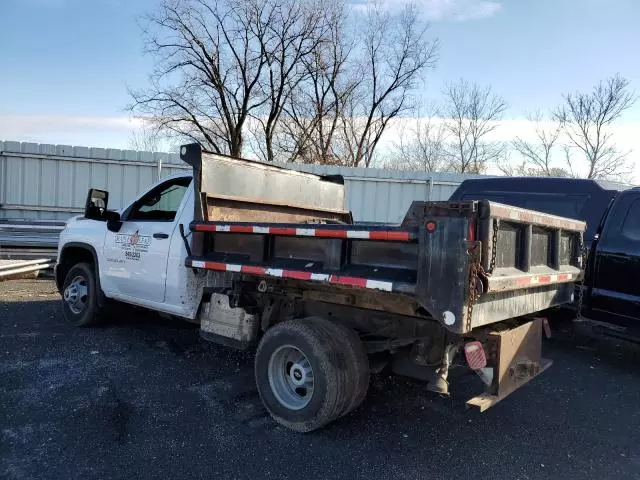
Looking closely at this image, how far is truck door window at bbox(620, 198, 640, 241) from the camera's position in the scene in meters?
5.25

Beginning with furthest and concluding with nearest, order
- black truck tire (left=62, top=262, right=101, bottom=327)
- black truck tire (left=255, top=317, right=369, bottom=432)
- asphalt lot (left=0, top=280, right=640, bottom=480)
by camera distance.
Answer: black truck tire (left=62, top=262, right=101, bottom=327) → black truck tire (left=255, top=317, right=369, bottom=432) → asphalt lot (left=0, top=280, right=640, bottom=480)

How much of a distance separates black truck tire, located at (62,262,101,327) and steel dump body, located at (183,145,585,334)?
2.32 m

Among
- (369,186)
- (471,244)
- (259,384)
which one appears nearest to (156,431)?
(259,384)

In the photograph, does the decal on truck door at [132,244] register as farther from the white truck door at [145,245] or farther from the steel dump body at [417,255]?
the steel dump body at [417,255]

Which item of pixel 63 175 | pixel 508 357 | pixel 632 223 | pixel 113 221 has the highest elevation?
pixel 63 175

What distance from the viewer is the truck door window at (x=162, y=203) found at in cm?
535

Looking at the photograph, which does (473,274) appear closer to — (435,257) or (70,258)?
(435,257)

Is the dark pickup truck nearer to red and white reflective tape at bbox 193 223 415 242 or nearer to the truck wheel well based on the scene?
red and white reflective tape at bbox 193 223 415 242

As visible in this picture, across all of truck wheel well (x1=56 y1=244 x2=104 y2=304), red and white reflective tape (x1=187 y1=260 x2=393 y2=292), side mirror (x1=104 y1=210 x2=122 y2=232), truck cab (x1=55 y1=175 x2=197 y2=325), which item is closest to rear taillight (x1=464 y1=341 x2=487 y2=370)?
red and white reflective tape (x1=187 y1=260 x2=393 y2=292)

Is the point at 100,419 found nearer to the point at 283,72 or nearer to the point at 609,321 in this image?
the point at 609,321

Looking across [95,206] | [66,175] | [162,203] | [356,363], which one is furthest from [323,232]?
[66,175]

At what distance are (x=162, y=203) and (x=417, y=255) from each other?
349 centimetres

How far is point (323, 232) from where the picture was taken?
11.5 ft

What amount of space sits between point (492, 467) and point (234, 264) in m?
2.44
